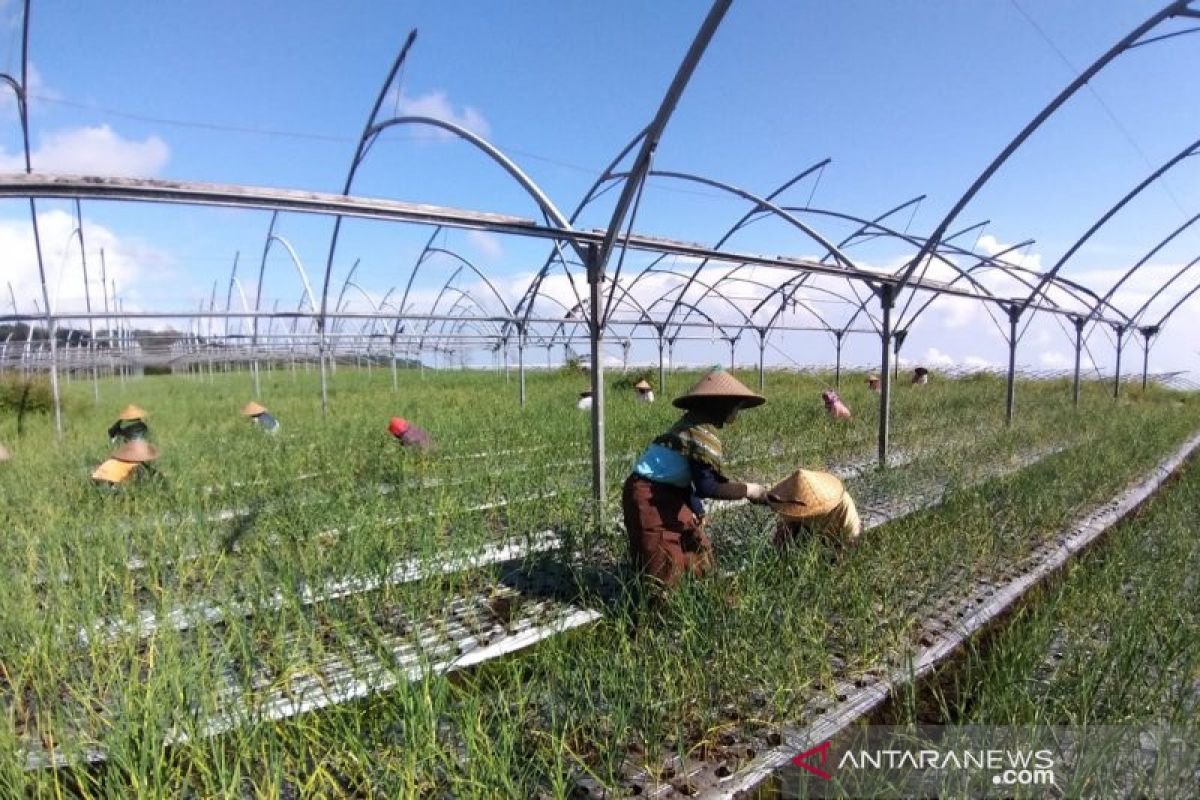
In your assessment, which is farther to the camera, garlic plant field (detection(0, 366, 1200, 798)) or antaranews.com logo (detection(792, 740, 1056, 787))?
garlic plant field (detection(0, 366, 1200, 798))

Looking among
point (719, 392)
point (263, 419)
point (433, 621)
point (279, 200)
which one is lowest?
point (433, 621)

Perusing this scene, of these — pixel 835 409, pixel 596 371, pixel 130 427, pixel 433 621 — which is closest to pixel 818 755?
pixel 433 621

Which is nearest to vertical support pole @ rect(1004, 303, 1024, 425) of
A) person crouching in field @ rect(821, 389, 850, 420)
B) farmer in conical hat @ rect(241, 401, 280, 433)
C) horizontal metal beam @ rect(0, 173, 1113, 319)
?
person crouching in field @ rect(821, 389, 850, 420)

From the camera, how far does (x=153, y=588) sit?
258cm

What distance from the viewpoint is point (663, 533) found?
2.54 metres

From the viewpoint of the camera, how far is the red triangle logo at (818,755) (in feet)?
5.13

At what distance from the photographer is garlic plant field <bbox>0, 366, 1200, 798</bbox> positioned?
1.62 meters

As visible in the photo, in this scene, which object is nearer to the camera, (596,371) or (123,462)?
(596,371)

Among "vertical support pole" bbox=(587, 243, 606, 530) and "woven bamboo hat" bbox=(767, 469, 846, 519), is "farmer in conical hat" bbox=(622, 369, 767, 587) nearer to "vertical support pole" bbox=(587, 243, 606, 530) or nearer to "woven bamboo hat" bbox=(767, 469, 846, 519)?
"woven bamboo hat" bbox=(767, 469, 846, 519)

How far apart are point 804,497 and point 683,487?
0.54 meters

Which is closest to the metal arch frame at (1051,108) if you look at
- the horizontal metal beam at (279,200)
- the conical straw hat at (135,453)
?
the horizontal metal beam at (279,200)

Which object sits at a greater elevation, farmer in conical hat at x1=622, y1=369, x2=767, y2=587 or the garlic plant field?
farmer in conical hat at x1=622, y1=369, x2=767, y2=587

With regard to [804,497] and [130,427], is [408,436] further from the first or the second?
[804,497]

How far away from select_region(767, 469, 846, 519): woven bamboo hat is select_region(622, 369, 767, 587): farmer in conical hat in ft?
0.57
